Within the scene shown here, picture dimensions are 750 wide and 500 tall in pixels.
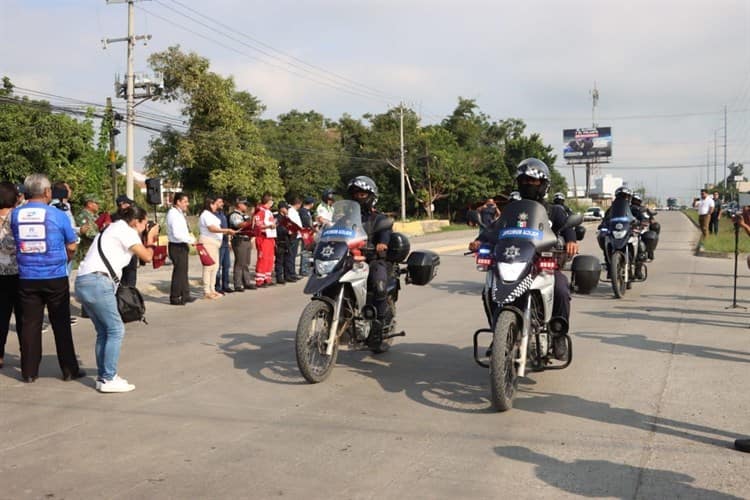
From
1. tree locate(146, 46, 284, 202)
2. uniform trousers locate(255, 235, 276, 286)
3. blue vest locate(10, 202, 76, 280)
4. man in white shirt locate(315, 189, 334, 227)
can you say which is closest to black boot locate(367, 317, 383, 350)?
blue vest locate(10, 202, 76, 280)

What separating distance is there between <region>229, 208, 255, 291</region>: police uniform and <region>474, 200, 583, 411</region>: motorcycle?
28.6ft

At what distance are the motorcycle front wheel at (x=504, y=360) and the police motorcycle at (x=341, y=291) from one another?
5.66ft

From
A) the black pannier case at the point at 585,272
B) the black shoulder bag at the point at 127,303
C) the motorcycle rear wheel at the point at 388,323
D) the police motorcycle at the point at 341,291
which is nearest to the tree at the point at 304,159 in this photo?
the motorcycle rear wheel at the point at 388,323

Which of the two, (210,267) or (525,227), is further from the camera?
(210,267)

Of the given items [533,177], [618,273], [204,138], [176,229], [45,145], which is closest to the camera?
[533,177]

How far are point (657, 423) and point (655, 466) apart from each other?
1.03 m

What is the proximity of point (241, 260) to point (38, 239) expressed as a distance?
7.81 m

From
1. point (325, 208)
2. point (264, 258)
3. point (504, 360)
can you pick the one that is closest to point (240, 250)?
point (264, 258)

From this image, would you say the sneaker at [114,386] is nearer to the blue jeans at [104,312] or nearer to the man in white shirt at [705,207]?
the blue jeans at [104,312]

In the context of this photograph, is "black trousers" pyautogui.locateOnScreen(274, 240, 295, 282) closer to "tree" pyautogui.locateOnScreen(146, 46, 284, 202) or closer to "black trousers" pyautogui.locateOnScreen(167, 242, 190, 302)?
"black trousers" pyautogui.locateOnScreen(167, 242, 190, 302)

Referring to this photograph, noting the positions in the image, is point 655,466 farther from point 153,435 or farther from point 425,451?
point 153,435

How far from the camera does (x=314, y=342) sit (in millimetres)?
6992

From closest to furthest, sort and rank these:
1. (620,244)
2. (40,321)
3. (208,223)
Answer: (40,321), (620,244), (208,223)

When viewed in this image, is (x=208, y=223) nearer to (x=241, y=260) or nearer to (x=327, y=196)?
(x=241, y=260)
